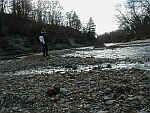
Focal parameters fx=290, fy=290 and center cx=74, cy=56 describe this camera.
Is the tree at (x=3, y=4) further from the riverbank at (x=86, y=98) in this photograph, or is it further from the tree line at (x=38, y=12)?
the riverbank at (x=86, y=98)

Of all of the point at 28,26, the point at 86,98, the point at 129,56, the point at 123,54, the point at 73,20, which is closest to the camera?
the point at 86,98

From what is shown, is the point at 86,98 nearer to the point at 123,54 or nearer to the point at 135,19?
the point at 123,54

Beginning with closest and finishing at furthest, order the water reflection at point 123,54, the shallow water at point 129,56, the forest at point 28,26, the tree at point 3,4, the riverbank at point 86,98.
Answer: the riverbank at point 86,98
the shallow water at point 129,56
the water reflection at point 123,54
the forest at point 28,26
the tree at point 3,4

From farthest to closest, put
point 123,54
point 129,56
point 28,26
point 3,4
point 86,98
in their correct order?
point 3,4 → point 28,26 → point 123,54 → point 129,56 → point 86,98

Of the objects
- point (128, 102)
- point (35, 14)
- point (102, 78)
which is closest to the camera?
point (128, 102)

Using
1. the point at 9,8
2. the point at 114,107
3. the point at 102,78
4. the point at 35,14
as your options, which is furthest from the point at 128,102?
the point at 35,14

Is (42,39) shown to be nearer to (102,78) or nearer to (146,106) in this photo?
(102,78)

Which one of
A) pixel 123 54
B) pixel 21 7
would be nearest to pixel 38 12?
pixel 21 7

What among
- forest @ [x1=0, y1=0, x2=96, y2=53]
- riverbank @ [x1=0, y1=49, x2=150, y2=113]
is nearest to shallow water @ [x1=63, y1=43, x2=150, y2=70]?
riverbank @ [x1=0, y1=49, x2=150, y2=113]

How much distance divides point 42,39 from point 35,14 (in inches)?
3289

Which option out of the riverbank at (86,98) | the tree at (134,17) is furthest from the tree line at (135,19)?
the riverbank at (86,98)

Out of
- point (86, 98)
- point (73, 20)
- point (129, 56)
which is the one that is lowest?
point (86, 98)

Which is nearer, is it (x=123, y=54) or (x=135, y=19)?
(x=123, y=54)

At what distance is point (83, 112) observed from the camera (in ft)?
22.2
